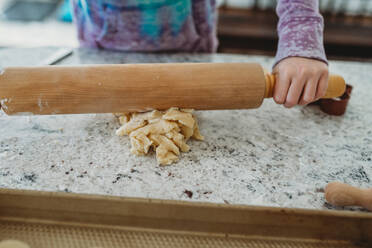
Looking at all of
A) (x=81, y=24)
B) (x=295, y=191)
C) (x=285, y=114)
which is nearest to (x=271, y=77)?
(x=285, y=114)

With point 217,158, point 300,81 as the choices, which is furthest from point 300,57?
point 217,158

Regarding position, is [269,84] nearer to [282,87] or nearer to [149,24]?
[282,87]

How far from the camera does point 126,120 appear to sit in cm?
82

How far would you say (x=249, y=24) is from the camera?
2406mm

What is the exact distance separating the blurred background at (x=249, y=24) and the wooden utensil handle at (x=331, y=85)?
1557 millimetres

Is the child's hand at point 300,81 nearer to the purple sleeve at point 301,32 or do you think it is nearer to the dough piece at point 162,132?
the purple sleeve at point 301,32

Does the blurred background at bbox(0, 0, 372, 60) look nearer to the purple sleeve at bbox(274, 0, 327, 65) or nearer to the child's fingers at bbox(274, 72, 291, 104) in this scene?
the purple sleeve at bbox(274, 0, 327, 65)

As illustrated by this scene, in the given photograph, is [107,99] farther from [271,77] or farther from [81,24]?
[81,24]

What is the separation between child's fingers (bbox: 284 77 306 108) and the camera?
77 centimetres

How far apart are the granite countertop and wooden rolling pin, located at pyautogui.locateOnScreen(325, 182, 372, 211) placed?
35 millimetres

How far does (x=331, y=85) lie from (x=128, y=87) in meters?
0.55

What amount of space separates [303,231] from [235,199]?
157mm

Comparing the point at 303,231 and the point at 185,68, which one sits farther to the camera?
the point at 185,68

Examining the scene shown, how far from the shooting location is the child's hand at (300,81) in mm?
772
